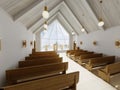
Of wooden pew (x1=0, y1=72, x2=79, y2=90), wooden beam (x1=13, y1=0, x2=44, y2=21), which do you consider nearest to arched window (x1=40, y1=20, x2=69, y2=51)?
wooden beam (x1=13, y1=0, x2=44, y2=21)

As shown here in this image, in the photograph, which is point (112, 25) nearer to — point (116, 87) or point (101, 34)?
point (101, 34)

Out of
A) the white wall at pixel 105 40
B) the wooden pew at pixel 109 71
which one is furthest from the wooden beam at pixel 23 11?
the white wall at pixel 105 40

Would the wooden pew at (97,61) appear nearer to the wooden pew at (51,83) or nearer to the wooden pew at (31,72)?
the wooden pew at (31,72)

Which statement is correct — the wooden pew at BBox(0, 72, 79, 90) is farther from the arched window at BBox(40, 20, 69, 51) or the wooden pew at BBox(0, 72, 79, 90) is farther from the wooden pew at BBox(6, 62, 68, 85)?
the arched window at BBox(40, 20, 69, 51)

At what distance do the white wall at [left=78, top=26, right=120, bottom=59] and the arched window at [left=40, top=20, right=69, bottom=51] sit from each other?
16.0ft

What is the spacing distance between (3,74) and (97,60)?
420cm

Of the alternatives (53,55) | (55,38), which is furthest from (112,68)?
(55,38)

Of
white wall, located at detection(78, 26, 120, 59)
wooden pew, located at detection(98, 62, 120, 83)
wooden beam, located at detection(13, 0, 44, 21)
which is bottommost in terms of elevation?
wooden pew, located at detection(98, 62, 120, 83)

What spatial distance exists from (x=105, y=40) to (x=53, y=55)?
3.50m

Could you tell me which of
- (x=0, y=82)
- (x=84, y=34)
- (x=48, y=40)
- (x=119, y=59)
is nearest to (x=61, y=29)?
(x=48, y=40)

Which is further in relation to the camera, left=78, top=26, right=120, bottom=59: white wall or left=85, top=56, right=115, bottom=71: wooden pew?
left=78, top=26, right=120, bottom=59: white wall

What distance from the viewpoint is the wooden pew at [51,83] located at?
83.9 inches

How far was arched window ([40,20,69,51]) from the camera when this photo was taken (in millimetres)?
13677

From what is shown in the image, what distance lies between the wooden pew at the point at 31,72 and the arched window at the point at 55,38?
9487 mm
